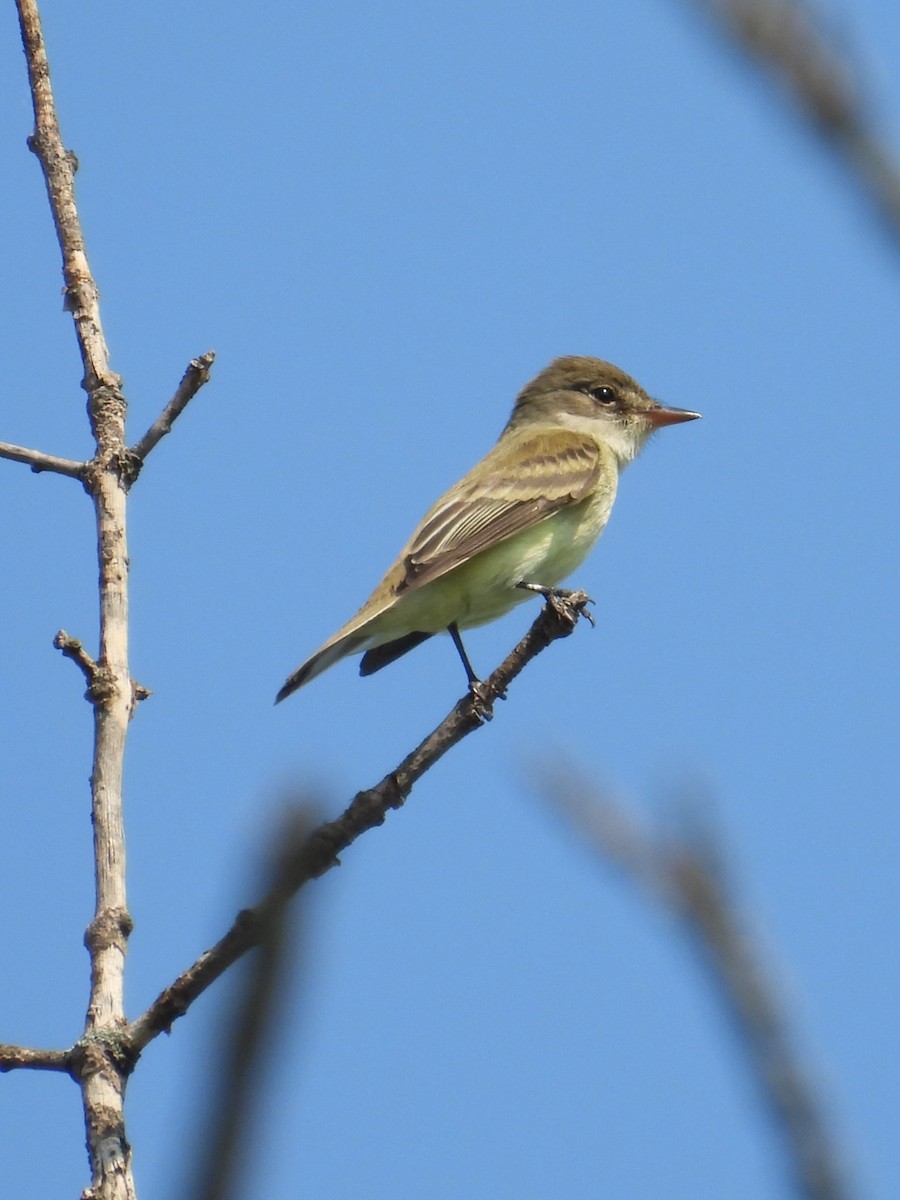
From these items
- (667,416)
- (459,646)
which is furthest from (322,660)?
(667,416)

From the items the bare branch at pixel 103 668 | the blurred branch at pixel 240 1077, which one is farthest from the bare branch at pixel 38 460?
the blurred branch at pixel 240 1077

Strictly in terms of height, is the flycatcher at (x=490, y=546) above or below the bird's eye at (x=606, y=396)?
below

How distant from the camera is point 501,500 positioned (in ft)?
25.3

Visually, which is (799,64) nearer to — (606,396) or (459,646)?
(459,646)

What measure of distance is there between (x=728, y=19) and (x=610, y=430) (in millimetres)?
8394

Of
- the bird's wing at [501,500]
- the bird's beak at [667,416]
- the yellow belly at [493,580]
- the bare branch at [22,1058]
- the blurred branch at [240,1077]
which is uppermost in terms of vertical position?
the bird's beak at [667,416]

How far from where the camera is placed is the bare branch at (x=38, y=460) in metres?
4.48

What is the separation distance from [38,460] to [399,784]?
1543mm

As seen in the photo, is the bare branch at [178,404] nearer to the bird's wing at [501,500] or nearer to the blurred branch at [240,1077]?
the bird's wing at [501,500]

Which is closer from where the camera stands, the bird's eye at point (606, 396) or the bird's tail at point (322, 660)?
the bird's tail at point (322, 660)

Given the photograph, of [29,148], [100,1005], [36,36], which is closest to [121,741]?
[100,1005]

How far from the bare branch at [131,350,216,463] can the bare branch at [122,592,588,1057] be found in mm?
1241

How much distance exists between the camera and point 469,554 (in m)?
7.21

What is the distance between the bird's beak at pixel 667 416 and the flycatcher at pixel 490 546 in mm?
585
